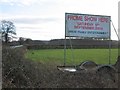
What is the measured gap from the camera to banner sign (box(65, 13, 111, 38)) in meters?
15.6

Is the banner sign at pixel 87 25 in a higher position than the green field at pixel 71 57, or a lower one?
higher

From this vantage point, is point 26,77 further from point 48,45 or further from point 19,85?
point 48,45

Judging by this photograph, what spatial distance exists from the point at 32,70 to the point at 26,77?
0.53m

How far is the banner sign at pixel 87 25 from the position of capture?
51.1 ft

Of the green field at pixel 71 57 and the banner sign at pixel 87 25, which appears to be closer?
the banner sign at pixel 87 25

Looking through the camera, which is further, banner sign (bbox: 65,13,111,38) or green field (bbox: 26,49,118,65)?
green field (bbox: 26,49,118,65)

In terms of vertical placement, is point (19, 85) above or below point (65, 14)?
below

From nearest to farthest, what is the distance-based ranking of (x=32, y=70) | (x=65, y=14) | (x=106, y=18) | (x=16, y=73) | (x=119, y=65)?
(x=16, y=73)
(x=32, y=70)
(x=119, y=65)
(x=65, y=14)
(x=106, y=18)

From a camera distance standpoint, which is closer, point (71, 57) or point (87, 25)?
point (87, 25)

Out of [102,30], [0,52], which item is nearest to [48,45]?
[102,30]

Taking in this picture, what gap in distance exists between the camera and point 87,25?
53.3 feet

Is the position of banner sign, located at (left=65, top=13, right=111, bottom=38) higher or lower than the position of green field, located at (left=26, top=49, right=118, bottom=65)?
higher

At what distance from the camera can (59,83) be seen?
897 centimetres

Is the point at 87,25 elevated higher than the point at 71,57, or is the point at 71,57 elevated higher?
the point at 87,25
